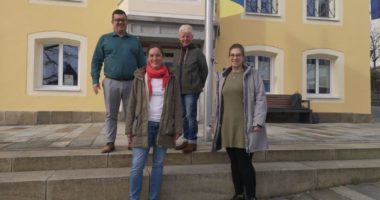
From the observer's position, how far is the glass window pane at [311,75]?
1421cm

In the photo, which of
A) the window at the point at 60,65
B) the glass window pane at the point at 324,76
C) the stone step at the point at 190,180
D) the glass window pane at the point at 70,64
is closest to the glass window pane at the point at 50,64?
the window at the point at 60,65

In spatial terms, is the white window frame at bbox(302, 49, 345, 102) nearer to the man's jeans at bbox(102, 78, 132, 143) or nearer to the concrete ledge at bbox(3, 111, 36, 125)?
the concrete ledge at bbox(3, 111, 36, 125)

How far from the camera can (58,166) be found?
214 inches

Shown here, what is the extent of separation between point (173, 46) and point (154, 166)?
782 cm

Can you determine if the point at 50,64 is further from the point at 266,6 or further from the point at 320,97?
the point at 320,97

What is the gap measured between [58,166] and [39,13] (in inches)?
292

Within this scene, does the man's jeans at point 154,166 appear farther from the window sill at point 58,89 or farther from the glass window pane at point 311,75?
the glass window pane at point 311,75

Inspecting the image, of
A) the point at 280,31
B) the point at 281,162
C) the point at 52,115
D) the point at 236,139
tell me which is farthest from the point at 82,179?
the point at 280,31

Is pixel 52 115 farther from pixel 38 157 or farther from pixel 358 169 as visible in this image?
pixel 358 169

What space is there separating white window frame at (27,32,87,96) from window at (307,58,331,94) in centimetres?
765

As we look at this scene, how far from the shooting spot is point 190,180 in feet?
17.5

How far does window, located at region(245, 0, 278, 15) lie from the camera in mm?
13609

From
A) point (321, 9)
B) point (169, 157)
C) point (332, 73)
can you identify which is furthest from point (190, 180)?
point (321, 9)

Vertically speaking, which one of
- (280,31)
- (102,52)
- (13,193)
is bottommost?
(13,193)
